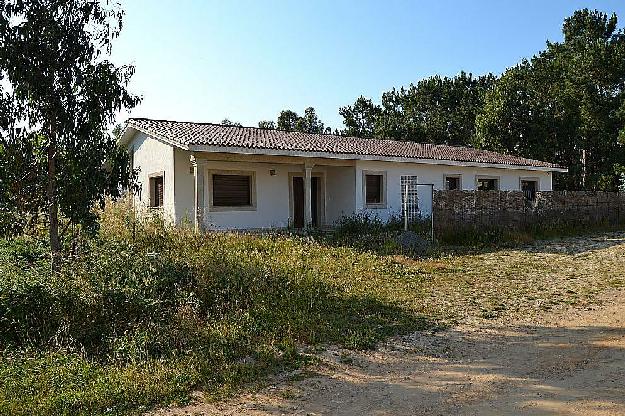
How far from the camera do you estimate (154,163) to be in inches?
683

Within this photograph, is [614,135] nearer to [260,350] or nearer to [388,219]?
[388,219]

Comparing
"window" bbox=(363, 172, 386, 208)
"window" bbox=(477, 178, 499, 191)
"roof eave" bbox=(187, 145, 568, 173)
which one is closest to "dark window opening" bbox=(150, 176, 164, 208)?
"roof eave" bbox=(187, 145, 568, 173)

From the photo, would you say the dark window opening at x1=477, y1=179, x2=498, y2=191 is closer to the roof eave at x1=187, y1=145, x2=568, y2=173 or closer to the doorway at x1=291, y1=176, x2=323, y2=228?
the roof eave at x1=187, y1=145, x2=568, y2=173

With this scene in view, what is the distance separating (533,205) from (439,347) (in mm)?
14692

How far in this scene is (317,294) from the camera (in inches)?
340

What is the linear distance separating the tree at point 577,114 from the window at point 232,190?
18.7 m

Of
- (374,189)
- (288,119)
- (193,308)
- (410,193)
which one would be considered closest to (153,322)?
(193,308)

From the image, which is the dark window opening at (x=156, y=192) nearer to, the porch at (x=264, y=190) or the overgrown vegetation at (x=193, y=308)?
the porch at (x=264, y=190)

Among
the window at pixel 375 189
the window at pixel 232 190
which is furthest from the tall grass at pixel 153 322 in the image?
the window at pixel 375 189

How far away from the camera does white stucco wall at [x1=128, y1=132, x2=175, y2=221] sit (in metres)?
16.2

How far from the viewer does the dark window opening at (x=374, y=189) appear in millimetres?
19663

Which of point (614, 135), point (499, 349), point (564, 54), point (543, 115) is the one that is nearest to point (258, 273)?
point (499, 349)

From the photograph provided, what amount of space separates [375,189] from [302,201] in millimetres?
2717

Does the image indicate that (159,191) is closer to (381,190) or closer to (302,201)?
(302,201)
